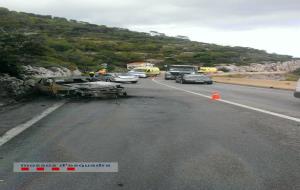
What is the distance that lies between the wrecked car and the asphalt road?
820 cm

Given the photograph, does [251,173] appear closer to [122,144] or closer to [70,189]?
[70,189]

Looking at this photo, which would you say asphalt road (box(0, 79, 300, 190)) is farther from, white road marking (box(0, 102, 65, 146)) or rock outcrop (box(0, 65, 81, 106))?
rock outcrop (box(0, 65, 81, 106))

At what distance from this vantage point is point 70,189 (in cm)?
617

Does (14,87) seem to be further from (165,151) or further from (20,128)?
(165,151)

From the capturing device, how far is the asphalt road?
6461 millimetres

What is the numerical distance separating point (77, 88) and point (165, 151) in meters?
14.8

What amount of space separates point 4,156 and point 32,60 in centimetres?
2067

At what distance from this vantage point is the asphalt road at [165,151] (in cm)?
646

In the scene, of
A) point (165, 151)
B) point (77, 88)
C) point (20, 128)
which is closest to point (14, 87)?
point (77, 88)

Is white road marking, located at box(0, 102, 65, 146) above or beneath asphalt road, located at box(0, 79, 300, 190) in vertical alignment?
beneath

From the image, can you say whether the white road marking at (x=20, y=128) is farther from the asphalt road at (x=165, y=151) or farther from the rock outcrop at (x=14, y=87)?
the rock outcrop at (x=14, y=87)

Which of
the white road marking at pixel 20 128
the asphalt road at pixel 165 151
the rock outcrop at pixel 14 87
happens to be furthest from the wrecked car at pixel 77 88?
the asphalt road at pixel 165 151

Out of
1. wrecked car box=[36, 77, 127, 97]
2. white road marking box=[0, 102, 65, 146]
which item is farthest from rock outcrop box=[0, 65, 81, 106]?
white road marking box=[0, 102, 65, 146]

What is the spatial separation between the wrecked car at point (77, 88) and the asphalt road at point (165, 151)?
26.9 feet
